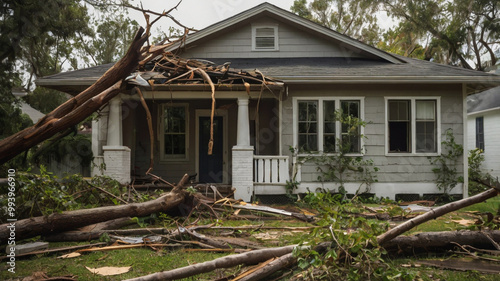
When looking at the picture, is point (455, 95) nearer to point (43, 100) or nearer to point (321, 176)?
point (321, 176)

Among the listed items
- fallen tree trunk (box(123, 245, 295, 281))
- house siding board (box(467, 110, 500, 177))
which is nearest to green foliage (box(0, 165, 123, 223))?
fallen tree trunk (box(123, 245, 295, 281))

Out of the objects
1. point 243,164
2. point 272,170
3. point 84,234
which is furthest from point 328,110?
point 84,234

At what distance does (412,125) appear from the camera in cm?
1141

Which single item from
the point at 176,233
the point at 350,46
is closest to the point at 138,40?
the point at 176,233

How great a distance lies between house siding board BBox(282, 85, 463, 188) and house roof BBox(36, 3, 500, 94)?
48 centimetres

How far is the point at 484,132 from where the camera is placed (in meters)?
19.9

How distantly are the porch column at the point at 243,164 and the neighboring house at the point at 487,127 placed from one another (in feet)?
43.5

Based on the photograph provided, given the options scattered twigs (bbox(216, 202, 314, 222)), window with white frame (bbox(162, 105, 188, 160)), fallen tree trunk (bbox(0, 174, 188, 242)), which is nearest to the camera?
fallen tree trunk (bbox(0, 174, 188, 242))

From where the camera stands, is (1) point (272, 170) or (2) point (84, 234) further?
(1) point (272, 170)

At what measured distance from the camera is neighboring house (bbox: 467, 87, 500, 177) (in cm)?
1873

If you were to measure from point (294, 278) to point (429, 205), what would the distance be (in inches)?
285

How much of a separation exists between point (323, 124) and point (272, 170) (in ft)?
6.40

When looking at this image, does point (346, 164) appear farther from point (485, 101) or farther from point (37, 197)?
point (485, 101)

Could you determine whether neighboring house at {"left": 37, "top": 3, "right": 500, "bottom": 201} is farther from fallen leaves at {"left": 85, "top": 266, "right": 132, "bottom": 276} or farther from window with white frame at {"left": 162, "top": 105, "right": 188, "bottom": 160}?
fallen leaves at {"left": 85, "top": 266, "right": 132, "bottom": 276}
